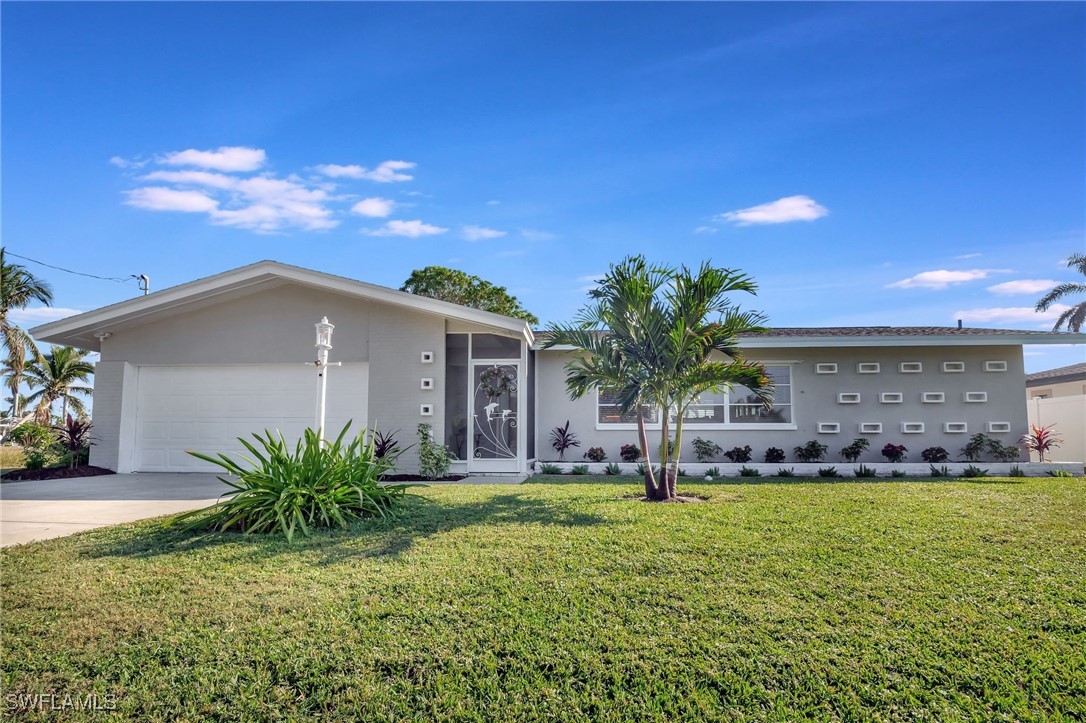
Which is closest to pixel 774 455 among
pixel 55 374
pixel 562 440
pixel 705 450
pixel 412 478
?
pixel 705 450

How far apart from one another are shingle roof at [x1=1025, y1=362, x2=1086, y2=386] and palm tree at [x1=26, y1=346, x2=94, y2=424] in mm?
35428

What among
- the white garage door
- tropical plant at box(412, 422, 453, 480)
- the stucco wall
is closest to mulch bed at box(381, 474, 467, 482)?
tropical plant at box(412, 422, 453, 480)

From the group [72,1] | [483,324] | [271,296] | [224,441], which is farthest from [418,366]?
[72,1]

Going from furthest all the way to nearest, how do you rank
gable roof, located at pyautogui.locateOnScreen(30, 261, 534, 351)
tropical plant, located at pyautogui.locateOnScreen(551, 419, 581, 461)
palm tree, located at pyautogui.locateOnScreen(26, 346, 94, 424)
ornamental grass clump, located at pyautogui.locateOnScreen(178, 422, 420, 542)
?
palm tree, located at pyautogui.locateOnScreen(26, 346, 94, 424)
tropical plant, located at pyautogui.locateOnScreen(551, 419, 581, 461)
gable roof, located at pyautogui.locateOnScreen(30, 261, 534, 351)
ornamental grass clump, located at pyautogui.locateOnScreen(178, 422, 420, 542)

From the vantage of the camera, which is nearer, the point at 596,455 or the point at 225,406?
the point at 225,406

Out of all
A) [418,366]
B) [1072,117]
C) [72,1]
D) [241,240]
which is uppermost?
[72,1]

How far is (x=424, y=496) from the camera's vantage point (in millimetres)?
8367

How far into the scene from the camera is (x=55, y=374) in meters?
26.1

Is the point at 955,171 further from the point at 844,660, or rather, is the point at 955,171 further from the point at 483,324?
the point at 844,660

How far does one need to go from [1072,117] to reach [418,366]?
493 inches

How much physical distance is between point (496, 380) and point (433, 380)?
1272mm

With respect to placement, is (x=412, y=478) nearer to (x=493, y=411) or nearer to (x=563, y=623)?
(x=493, y=411)

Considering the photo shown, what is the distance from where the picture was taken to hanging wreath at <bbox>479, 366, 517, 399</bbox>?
12141 millimetres

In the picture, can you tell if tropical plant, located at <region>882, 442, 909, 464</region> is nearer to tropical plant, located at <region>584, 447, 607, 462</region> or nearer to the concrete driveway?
tropical plant, located at <region>584, 447, 607, 462</region>
